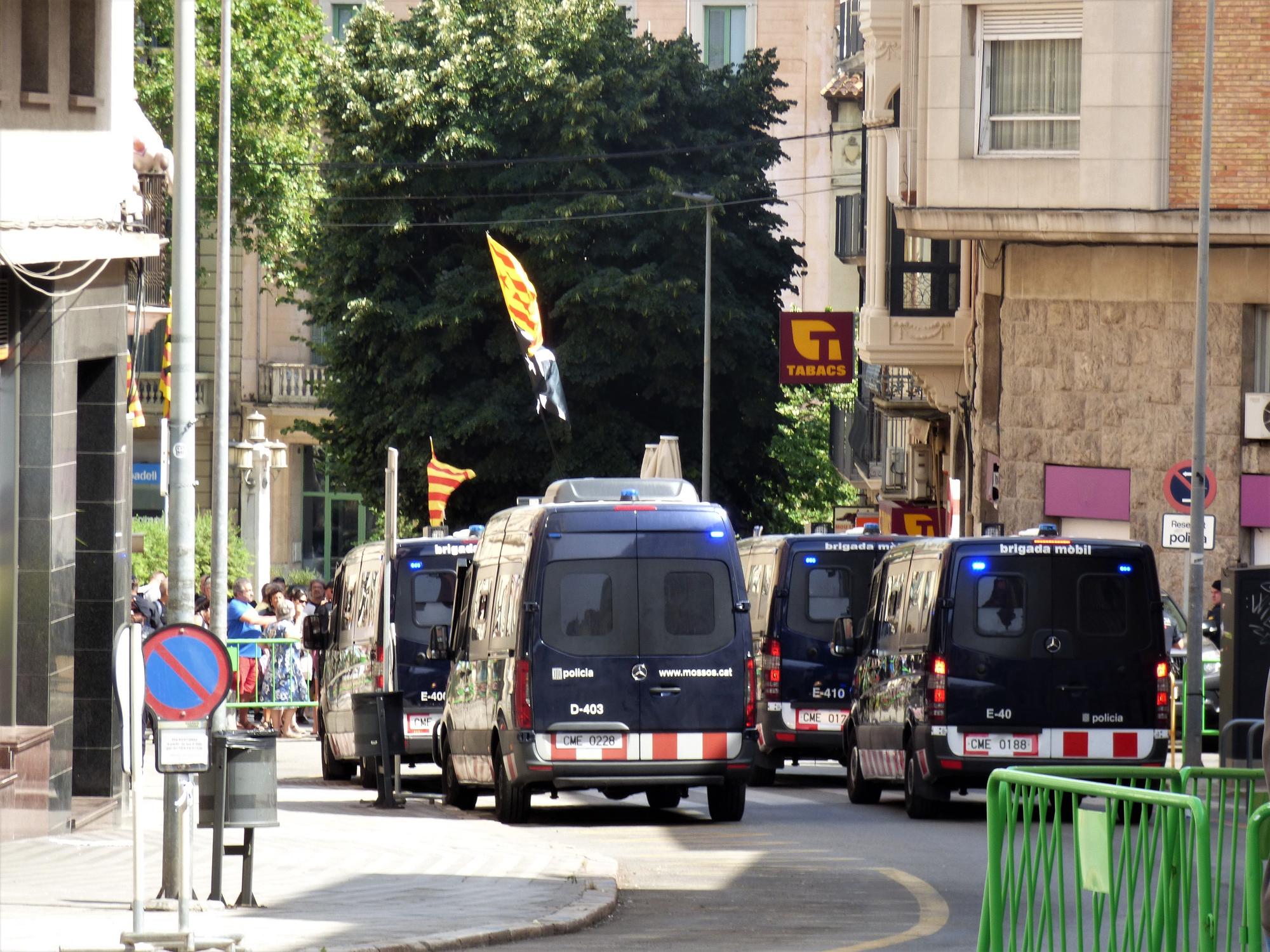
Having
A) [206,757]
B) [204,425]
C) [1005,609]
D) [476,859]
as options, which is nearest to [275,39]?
[204,425]

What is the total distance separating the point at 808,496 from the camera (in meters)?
69.1

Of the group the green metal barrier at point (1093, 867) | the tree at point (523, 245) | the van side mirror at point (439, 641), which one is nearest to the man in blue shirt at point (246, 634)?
the van side mirror at point (439, 641)

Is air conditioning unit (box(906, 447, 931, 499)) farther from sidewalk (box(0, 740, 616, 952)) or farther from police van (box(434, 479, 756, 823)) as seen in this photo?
sidewalk (box(0, 740, 616, 952))

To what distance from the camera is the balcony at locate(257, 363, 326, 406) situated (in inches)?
2517

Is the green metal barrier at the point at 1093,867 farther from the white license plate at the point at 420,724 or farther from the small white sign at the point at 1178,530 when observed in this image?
the small white sign at the point at 1178,530

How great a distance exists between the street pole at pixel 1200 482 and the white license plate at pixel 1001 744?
3.41 meters

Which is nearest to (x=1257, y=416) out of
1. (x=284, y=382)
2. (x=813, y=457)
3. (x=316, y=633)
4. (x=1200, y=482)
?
(x=1200, y=482)

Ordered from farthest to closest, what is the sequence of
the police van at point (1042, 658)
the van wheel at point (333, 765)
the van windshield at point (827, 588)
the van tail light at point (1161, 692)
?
1. the van wheel at point (333, 765)
2. the van windshield at point (827, 588)
3. the van tail light at point (1161, 692)
4. the police van at point (1042, 658)

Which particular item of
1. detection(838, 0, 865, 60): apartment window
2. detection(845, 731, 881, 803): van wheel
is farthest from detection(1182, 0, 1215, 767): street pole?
detection(838, 0, 865, 60): apartment window

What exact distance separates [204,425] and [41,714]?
4674 centimetres

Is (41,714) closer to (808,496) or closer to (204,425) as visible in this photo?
(204,425)

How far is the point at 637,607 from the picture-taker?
17844 millimetres

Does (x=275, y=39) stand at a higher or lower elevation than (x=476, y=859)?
higher

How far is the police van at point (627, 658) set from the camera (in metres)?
17.6
